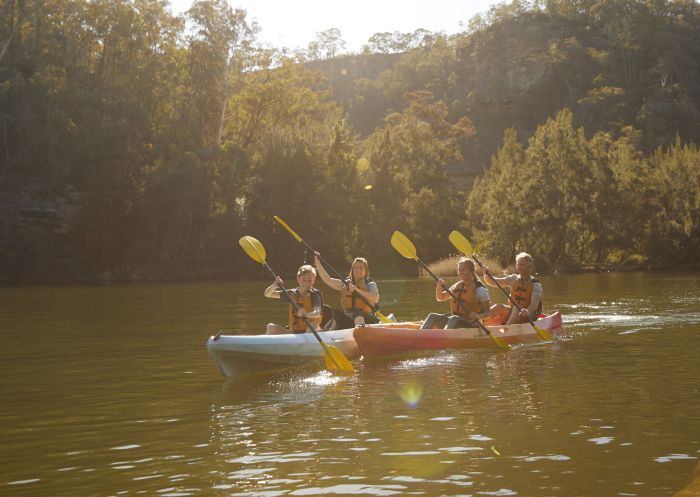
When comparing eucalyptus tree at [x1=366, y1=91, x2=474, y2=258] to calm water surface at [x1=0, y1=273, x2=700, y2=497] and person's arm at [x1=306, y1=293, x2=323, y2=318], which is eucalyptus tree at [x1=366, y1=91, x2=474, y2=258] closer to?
calm water surface at [x1=0, y1=273, x2=700, y2=497]

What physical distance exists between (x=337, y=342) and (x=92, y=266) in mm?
33971

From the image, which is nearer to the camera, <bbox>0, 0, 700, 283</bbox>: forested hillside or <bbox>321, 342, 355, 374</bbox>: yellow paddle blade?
<bbox>321, 342, 355, 374</bbox>: yellow paddle blade

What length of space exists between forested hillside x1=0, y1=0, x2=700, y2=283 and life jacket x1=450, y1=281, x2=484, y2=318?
2795cm

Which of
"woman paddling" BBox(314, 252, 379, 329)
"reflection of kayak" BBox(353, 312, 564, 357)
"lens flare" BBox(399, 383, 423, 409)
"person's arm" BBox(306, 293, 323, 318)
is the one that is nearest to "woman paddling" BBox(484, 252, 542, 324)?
"reflection of kayak" BBox(353, 312, 564, 357)

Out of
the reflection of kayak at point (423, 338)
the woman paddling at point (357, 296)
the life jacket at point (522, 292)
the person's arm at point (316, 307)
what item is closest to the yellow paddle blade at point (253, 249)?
the woman paddling at point (357, 296)

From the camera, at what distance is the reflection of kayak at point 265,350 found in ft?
34.2

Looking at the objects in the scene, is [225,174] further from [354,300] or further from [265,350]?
[265,350]

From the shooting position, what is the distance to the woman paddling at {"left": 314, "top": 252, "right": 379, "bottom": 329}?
12.9 m

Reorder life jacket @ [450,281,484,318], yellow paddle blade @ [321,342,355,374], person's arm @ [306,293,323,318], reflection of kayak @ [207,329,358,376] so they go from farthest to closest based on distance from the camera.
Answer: life jacket @ [450,281,484,318] < person's arm @ [306,293,323,318] < yellow paddle blade @ [321,342,355,374] < reflection of kayak @ [207,329,358,376]

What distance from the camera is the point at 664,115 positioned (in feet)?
232

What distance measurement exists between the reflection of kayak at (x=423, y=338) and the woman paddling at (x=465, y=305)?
0.26 metres

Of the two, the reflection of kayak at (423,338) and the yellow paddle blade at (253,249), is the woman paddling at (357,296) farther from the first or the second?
the yellow paddle blade at (253,249)

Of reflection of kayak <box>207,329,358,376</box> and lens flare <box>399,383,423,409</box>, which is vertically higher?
reflection of kayak <box>207,329,358,376</box>

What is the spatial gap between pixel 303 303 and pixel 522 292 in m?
4.01
